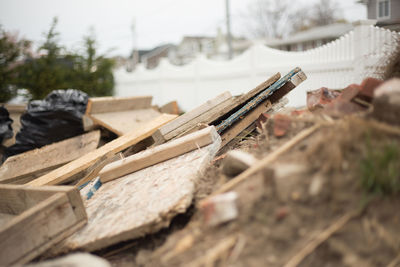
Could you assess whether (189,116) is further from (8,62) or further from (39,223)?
(8,62)

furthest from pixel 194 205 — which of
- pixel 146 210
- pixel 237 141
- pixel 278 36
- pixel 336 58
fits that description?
pixel 278 36

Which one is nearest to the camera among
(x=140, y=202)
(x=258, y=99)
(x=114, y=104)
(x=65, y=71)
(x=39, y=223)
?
(x=39, y=223)

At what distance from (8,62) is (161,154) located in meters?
9.27

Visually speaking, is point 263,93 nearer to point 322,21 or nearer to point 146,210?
point 146,210

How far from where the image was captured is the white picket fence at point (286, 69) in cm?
531

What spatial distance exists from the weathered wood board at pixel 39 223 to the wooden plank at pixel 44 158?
5.16 feet

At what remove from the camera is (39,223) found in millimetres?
1997

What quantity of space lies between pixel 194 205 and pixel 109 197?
0.80 metres

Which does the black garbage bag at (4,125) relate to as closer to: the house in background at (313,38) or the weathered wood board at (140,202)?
the weathered wood board at (140,202)

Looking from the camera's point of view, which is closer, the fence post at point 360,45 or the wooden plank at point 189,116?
the wooden plank at point 189,116

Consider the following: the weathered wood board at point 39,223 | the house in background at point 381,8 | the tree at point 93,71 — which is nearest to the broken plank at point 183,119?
the weathered wood board at point 39,223

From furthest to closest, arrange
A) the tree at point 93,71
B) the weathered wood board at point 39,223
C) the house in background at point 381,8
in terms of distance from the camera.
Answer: the tree at point 93,71, the house in background at point 381,8, the weathered wood board at point 39,223

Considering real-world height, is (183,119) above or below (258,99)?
below

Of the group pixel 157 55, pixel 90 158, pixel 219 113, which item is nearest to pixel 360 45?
pixel 219 113
